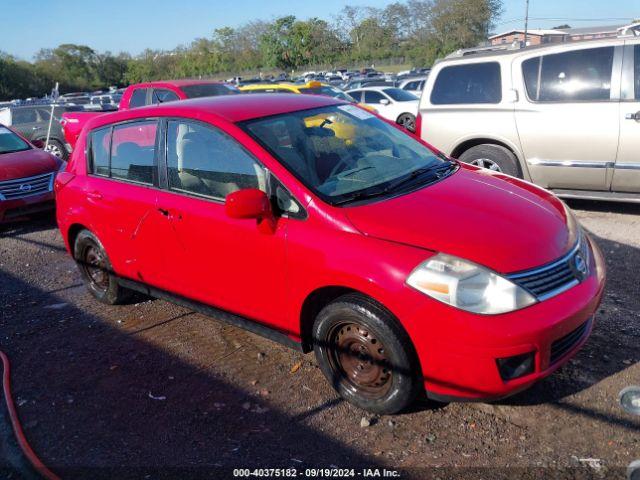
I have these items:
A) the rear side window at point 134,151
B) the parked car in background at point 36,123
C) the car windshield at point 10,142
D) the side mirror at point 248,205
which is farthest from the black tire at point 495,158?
the parked car in background at point 36,123

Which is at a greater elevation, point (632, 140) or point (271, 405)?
point (632, 140)

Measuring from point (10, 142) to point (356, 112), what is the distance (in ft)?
22.3

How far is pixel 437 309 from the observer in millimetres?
2822

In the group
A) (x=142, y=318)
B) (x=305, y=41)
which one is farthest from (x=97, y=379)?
(x=305, y=41)

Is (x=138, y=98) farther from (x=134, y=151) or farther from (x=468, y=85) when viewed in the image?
(x=134, y=151)

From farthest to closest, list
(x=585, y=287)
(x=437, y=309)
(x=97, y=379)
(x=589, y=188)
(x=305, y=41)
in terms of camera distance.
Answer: (x=305, y=41) < (x=589, y=188) < (x=97, y=379) < (x=585, y=287) < (x=437, y=309)

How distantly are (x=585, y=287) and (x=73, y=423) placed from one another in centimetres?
306

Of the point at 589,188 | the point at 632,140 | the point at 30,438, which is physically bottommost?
the point at 30,438

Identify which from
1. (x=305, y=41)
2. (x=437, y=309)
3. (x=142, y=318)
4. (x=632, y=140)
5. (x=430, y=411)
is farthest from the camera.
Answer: (x=305, y=41)

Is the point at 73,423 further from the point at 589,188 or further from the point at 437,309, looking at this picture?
the point at 589,188

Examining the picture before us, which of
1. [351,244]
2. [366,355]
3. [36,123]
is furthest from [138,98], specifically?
[366,355]

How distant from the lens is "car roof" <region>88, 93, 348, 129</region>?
3891 millimetres

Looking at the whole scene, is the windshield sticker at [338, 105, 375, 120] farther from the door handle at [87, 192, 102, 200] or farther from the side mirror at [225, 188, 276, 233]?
the door handle at [87, 192, 102, 200]

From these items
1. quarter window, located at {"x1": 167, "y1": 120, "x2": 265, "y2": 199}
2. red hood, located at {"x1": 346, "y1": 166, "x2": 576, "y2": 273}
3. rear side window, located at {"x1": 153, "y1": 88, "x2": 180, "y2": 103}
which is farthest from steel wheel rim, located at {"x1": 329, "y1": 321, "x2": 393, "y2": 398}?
rear side window, located at {"x1": 153, "y1": 88, "x2": 180, "y2": 103}
